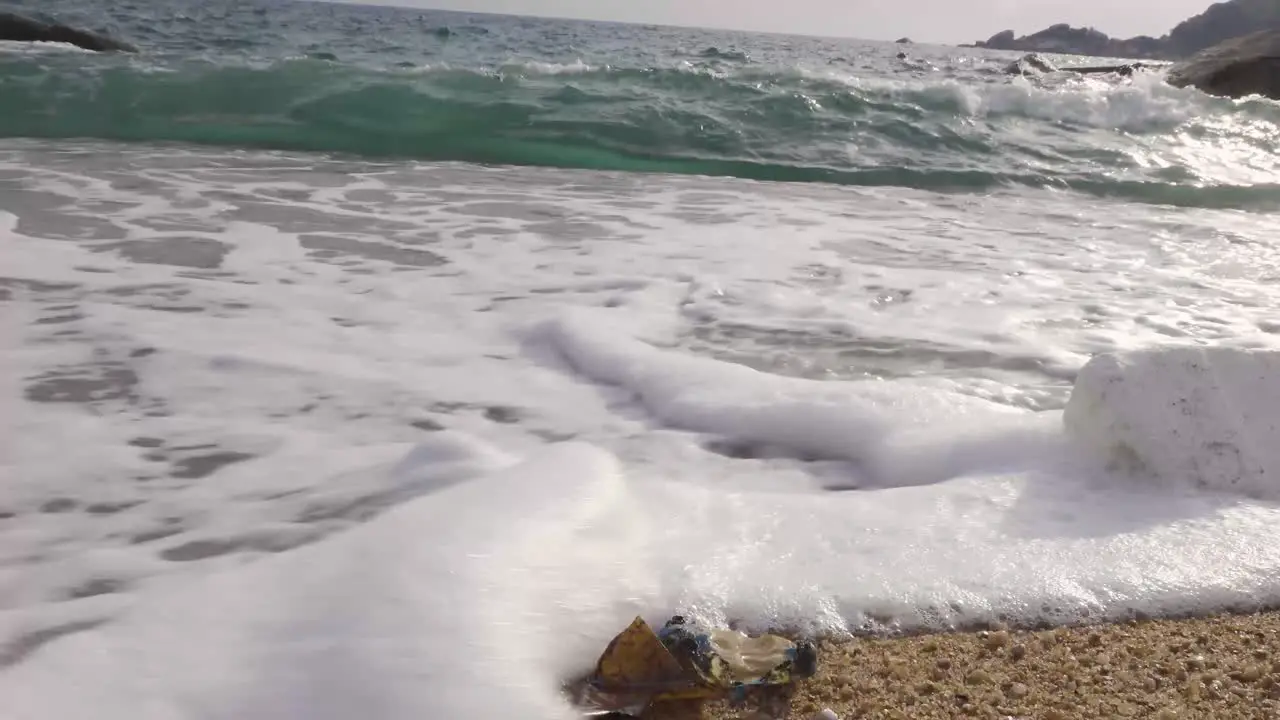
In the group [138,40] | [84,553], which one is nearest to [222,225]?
[84,553]

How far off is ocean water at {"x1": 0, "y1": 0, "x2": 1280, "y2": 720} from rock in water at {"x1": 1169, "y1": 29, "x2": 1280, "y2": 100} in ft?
30.5

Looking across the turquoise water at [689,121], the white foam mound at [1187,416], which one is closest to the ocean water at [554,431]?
the white foam mound at [1187,416]

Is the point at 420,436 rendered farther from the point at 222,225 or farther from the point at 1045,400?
the point at 222,225

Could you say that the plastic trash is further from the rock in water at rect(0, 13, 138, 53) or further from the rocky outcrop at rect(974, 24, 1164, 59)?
the rocky outcrop at rect(974, 24, 1164, 59)

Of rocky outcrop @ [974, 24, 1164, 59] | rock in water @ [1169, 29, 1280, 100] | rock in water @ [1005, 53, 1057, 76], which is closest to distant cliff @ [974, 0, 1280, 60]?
rocky outcrop @ [974, 24, 1164, 59]

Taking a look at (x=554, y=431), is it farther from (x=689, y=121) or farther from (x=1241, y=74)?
(x=1241, y=74)

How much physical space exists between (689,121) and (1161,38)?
291ft

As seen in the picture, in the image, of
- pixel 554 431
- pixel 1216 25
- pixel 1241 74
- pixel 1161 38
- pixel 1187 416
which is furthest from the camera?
pixel 1161 38

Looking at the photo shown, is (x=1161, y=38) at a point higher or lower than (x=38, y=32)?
higher

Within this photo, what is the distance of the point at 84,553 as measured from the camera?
167 centimetres

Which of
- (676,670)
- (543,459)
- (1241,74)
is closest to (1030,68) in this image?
(1241,74)

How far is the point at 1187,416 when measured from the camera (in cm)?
203

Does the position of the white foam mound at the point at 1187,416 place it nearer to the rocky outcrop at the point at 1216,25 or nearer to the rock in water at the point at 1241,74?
the rock in water at the point at 1241,74

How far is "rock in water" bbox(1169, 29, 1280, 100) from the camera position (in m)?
13.2
